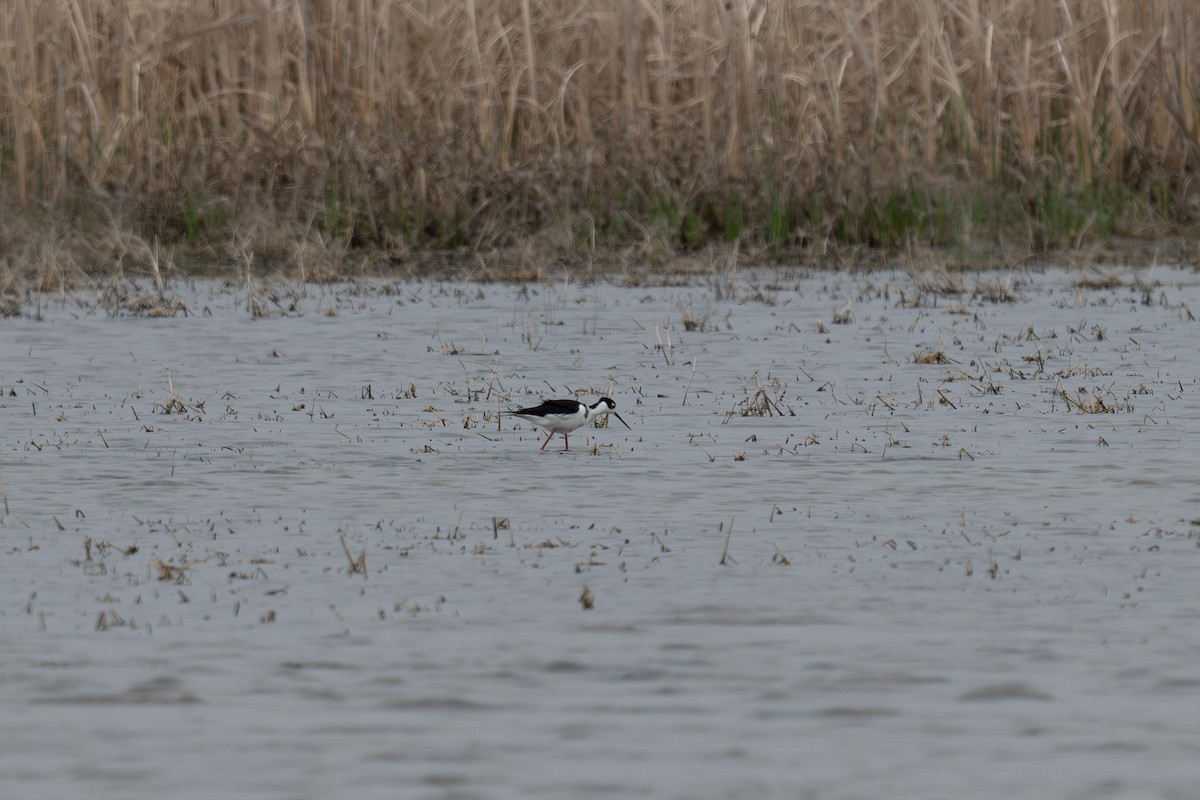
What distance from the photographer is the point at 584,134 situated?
1511cm

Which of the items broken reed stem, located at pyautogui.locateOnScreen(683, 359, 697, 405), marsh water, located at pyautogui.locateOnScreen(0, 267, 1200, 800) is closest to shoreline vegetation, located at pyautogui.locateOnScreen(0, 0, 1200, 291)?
marsh water, located at pyautogui.locateOnScreen(0, 267, 1200, 800)

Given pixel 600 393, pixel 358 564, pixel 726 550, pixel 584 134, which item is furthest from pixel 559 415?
pixel 584 134

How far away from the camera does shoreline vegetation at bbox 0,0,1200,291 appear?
14539 millimetres

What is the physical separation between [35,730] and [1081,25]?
39.6 ft

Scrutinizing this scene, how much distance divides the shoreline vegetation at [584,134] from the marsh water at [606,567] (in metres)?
3.04

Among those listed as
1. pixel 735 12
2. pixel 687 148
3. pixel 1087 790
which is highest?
pixel 735 12

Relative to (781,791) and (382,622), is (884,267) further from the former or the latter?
(781,791)

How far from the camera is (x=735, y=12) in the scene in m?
14.7

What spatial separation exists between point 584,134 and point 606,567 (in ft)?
30.9

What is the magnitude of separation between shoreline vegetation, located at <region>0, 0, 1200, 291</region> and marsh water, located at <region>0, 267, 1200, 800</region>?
9.99 ft

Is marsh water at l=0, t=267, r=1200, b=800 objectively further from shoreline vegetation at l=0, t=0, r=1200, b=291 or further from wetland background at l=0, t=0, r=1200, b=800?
shoreline vegetation at l=0, t=0, r=1200, b=291

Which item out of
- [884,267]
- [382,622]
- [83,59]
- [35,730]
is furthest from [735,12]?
[35,730]

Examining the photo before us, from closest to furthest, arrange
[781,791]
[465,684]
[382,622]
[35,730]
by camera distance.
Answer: [781,791], [35,730], [465,684], [382,622]

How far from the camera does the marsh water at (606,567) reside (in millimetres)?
4207
